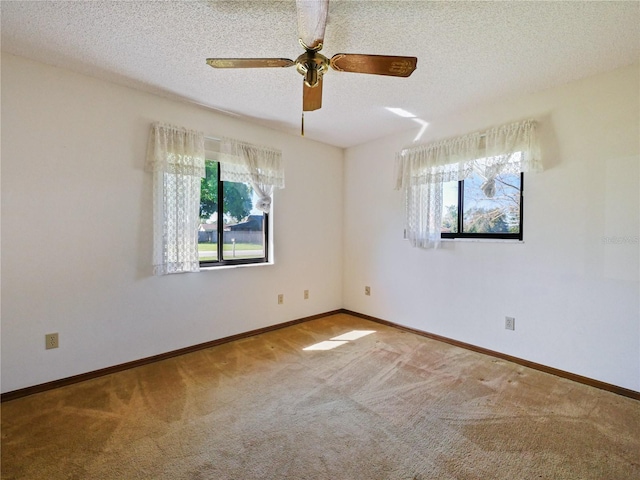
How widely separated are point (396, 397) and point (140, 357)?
87.3 inches

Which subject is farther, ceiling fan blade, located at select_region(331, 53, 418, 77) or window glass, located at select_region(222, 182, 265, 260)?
window glass, located at select_region(222, 182, 265, 260)

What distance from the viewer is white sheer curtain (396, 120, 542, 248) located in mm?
2641

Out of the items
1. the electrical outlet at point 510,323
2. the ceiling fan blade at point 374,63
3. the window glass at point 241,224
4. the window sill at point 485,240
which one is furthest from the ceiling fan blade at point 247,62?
the electrical outlet at point 510,323

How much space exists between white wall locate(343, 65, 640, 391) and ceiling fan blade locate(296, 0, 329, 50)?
208 centimetres

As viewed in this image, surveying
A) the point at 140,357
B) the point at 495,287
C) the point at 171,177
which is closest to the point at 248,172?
the point at 171,177

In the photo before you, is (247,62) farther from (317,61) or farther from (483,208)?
(483,208)

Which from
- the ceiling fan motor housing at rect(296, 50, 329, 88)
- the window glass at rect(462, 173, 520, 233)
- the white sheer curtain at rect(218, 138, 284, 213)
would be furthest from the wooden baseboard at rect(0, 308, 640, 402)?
the ceiling fan motor housing at rect(296, 50, 329, 88)

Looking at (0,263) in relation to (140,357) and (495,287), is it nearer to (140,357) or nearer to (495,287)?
(140,357)

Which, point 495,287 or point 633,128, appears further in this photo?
point 495,287

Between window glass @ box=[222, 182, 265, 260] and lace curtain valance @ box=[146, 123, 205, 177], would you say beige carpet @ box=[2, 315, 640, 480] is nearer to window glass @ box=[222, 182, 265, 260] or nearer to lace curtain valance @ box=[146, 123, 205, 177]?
window glass @ box=[222, 182, 265, 260]

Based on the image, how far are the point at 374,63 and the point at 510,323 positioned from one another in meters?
2.55

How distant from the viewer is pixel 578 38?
190 centimetres

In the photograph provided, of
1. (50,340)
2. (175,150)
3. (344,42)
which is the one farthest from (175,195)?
(344,42)

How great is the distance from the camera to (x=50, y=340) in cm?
229
